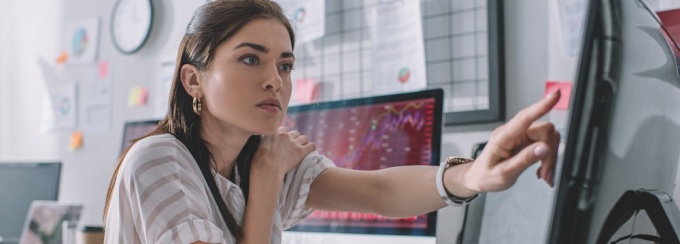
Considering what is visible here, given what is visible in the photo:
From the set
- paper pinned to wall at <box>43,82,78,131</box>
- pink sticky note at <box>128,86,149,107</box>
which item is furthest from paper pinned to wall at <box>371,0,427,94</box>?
paper pinned to wall at <box>43,82,78,131</box>

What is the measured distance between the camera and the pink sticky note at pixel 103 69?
256cm

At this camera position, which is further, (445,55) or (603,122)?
(445,55)

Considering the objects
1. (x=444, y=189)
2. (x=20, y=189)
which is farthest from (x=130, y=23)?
(x=444, y=189)

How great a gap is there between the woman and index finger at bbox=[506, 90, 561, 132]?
0.24m

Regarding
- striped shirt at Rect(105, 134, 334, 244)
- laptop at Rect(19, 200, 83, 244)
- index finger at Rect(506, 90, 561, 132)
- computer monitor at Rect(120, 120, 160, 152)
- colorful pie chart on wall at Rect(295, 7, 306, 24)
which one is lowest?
laptop at Rect(19, 200, 83, 244)

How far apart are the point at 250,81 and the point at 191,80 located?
0.12m

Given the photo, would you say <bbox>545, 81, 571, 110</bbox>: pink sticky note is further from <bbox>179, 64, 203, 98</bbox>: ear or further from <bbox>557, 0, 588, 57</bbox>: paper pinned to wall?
<bbox>179, 64, 203, 98</bbox>: ear

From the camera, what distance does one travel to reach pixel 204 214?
933 millimetres

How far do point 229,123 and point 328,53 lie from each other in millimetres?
826

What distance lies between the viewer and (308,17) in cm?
186

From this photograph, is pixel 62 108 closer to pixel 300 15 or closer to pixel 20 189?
pixel 20 189

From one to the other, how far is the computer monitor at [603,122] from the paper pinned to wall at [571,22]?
83 cm

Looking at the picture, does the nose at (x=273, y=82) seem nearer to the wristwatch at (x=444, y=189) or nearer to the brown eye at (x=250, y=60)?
the brown eye at (x=250, y=60)

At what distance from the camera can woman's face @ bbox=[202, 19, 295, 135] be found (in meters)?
0.98
